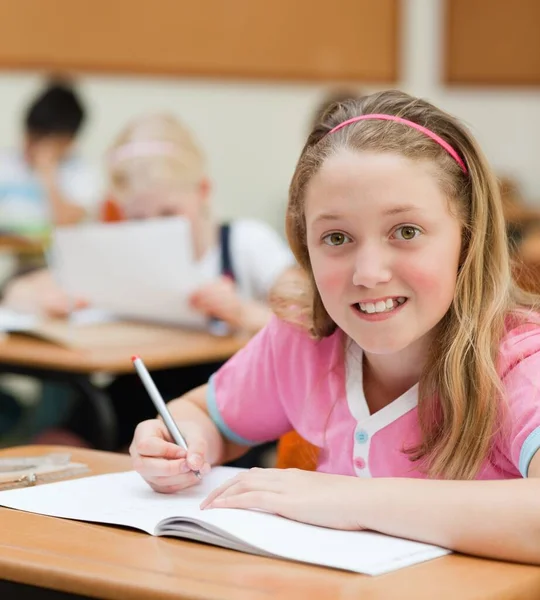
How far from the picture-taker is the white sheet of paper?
2.63m

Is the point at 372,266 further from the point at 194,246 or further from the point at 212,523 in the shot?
the point at 194,246

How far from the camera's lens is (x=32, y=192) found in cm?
519

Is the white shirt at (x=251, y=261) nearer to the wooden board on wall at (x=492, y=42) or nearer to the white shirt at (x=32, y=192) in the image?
the white shirt at (x=32, y=192)

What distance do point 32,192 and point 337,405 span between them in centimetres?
407

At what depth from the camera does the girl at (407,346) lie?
1061 millimetres

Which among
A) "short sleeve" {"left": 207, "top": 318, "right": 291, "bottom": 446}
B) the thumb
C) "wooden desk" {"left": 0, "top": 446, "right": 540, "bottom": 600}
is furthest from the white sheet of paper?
"wooden desk" {"left": 0, "top": 446, "right": 540, "bottom": 600}

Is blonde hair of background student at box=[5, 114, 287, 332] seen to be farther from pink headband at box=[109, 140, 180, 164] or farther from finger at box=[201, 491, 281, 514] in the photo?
finger at box=[201, 491, 281, 514]

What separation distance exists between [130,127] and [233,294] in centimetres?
68

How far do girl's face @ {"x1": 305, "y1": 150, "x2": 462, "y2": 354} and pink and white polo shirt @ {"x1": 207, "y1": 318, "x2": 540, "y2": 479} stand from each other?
109 millimetres

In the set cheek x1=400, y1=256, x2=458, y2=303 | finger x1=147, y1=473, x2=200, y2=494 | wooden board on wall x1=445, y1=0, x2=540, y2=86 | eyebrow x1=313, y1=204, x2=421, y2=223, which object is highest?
wooden board on wall x1=445, y1=0, x2=540, y2=86

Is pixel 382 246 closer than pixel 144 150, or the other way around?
pixel 382 246

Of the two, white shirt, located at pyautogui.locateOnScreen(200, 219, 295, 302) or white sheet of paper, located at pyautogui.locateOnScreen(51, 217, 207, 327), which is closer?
white sheet of paper, located at pyautogui.locateOnScreen(51, 217, 207, 327)

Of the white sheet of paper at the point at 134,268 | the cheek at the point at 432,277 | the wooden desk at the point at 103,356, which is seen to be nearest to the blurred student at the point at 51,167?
the white sheet of paper at the point at 134,268

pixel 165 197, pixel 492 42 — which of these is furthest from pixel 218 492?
pixel 492 42
